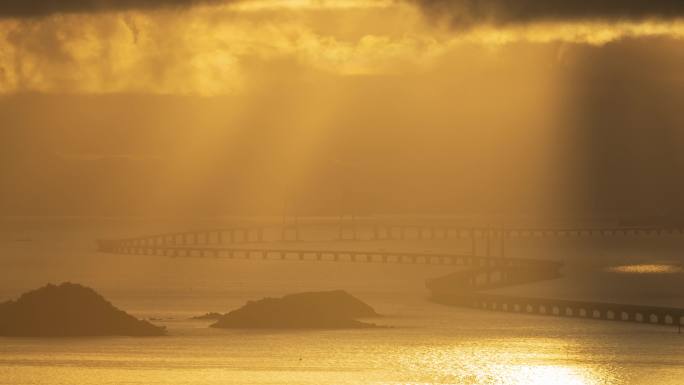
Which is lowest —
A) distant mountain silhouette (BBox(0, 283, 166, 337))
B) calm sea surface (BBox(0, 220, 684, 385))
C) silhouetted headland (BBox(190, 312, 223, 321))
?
calm sea surface (BBox(0, 220, 684, 385))

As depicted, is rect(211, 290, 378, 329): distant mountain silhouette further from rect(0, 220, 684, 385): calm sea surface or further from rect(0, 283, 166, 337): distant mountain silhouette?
rect(0, 283, 166, 337): distant mountain silhouette

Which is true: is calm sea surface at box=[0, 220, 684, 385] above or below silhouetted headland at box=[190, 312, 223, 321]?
below

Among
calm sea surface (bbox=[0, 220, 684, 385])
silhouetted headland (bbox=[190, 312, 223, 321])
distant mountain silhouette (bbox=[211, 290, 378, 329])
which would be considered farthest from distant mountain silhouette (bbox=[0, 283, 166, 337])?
silhouetted headland (bbox=[190, 312, 223, 321])

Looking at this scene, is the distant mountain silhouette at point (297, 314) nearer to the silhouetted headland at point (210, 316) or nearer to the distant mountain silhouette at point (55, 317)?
the silhouetted headland at point (210, 316)

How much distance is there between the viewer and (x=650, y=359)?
10856 cm

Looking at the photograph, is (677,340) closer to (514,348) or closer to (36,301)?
(514,348)

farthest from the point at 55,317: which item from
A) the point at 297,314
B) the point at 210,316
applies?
the point at 210,316

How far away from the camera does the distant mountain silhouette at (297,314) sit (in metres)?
129

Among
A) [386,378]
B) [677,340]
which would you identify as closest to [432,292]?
[677,340]

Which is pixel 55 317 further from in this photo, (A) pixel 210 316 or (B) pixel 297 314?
(A) pixel 210 316

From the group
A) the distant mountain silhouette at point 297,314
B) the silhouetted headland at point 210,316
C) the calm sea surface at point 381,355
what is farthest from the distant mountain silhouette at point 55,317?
the silhouetted headland at point 210,316

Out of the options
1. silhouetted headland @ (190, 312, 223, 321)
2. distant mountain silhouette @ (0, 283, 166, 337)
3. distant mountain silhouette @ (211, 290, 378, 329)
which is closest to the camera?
distant mountain silhouette @ (0, 283, 166, 337)

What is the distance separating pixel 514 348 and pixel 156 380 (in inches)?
1339

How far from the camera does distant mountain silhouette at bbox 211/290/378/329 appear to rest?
129 meters
